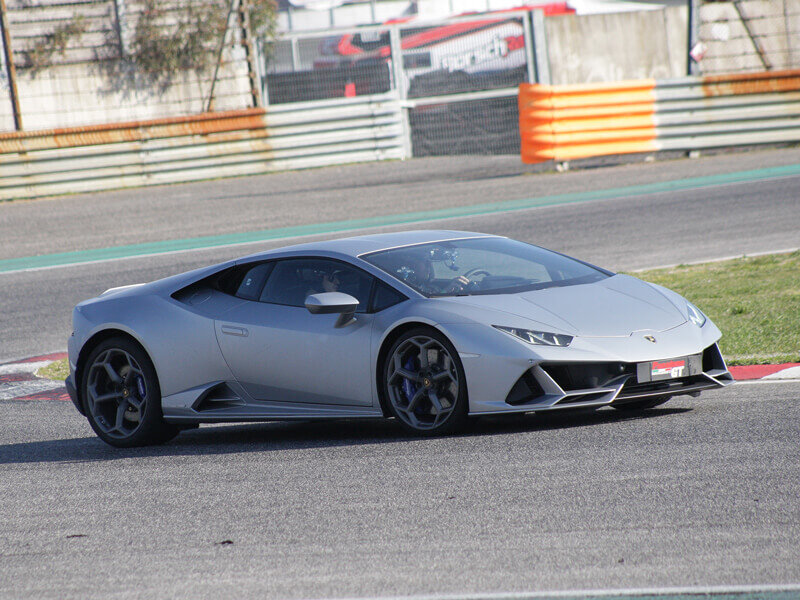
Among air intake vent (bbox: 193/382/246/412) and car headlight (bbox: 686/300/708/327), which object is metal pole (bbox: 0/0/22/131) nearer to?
air intake vent (bbox: 193/382/246/412)

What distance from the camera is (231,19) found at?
25828 mm

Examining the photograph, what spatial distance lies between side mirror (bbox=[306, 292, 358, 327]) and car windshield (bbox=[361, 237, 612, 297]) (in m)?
0.35

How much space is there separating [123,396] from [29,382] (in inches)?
107

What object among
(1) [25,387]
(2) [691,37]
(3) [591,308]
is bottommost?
(1) [25,387]

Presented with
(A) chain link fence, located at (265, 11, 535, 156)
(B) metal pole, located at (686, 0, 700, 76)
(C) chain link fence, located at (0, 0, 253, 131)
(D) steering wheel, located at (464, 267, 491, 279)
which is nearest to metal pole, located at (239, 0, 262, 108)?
(C) chain link fence, located at (0, 0, 253, 131)

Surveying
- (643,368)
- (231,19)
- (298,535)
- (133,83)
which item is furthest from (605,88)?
(298,535)

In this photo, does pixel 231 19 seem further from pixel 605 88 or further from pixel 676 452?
pixel 676 452

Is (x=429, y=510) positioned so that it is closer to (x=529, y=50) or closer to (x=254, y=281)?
(x=254, y=281)

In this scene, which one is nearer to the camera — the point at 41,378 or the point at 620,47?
the point at 41,378

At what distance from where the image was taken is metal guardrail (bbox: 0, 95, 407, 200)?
23297 millimetres

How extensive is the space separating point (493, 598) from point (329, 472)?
2.30 metres

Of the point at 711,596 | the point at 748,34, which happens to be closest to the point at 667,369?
the point at 711,596

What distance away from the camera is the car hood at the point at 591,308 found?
266 inches

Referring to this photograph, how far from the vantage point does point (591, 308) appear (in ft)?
22.8
